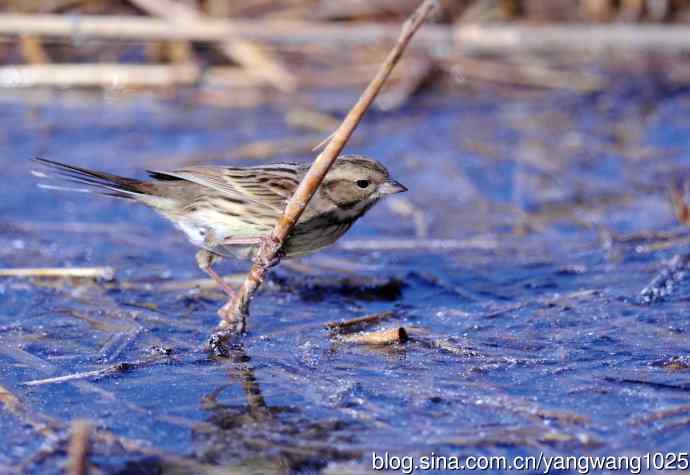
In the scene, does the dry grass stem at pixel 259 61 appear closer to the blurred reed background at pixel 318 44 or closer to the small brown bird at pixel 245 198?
the blurred reed background at pixel 318 44

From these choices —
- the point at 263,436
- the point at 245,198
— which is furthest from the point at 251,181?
the point at 263,436

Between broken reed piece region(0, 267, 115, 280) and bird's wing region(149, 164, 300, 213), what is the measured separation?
0.65m

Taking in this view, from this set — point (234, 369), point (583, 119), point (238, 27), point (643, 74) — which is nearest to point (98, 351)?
point (234, 369)

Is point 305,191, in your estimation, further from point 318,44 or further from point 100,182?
point 318,44

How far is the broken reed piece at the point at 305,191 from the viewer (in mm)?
4270

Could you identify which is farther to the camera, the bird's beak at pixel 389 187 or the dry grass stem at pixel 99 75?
the dry grass stem at pixel 99 75

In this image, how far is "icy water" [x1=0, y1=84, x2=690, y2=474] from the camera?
13.8ft

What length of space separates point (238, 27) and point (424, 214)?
299cm

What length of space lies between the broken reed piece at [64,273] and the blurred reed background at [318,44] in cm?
378

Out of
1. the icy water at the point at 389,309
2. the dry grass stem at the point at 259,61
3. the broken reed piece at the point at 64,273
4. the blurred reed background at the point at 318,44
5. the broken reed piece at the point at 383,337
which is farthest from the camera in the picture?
the dry grass stem at the point at 259,61

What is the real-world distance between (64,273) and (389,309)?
1840mm

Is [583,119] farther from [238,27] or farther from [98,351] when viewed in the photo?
[98,351]

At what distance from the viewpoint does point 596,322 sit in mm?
5586

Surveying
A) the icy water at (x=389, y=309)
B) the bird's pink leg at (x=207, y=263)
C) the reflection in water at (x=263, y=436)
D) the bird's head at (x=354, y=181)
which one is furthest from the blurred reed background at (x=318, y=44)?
the reflection in water at (x=263, y=436)
